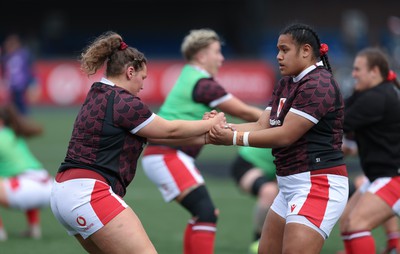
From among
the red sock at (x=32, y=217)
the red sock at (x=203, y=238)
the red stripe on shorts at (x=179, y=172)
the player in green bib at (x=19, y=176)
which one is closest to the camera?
the red sock at (x=203, y=238)

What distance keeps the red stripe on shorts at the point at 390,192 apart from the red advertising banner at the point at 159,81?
1719 cm

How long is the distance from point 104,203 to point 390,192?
250cm

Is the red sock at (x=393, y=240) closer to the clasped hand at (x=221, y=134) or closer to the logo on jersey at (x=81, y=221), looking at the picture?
the clasped hand at (x=221, y=134)

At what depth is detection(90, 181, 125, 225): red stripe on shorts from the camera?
487 cm

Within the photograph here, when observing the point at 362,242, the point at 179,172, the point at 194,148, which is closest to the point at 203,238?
the point at 179,172

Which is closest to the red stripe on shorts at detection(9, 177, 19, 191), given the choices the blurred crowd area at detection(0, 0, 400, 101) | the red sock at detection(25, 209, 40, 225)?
the red sock at detection(25, 209, 40, 225)

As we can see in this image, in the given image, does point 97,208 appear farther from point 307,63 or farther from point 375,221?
point 375,221

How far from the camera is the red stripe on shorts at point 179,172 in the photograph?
6.70 m

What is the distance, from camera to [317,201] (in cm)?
505

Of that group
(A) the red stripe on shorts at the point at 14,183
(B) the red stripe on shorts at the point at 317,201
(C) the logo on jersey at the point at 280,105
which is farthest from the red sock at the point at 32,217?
(B) the red stripe on shorts at the point at 317,201

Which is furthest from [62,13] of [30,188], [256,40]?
[30,188]

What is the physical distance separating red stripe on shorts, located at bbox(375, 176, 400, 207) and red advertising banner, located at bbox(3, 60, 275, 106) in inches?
677

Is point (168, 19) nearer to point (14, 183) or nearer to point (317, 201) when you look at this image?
point (14, 183)

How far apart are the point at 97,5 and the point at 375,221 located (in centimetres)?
2751
